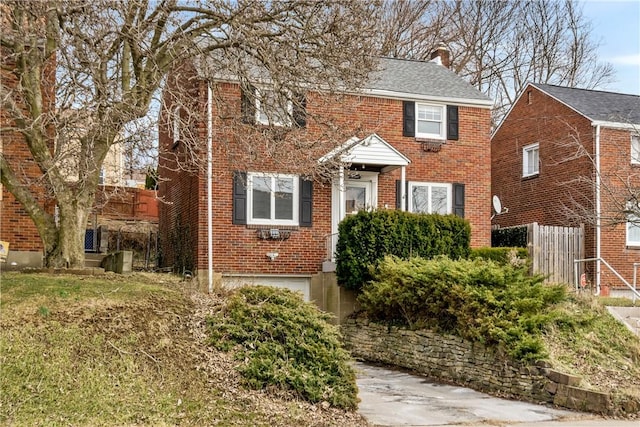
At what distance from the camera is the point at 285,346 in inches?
366

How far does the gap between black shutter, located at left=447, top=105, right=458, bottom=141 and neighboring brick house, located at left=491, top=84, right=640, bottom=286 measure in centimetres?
315

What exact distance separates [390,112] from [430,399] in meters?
10.3

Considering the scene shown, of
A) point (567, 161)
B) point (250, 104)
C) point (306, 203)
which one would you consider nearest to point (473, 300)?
point (250, 104)

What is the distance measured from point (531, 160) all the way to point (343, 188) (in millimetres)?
9922

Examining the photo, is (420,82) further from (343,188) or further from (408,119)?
(343,188)

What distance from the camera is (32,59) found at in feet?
35.1

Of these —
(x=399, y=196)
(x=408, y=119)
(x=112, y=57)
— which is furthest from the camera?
(x=408, y=119)

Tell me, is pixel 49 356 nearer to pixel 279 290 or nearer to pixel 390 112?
pixel 279 290

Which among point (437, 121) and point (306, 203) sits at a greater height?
point (437, 121)

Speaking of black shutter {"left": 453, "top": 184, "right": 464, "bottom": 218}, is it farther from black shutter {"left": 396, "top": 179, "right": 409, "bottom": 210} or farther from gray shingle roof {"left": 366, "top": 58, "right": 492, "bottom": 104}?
gray shingle roof {"left": 366, "top": 58, "right": 492, "bottom": 104}

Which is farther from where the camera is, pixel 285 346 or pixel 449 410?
pixel 449 410

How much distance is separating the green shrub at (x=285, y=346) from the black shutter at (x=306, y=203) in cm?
812

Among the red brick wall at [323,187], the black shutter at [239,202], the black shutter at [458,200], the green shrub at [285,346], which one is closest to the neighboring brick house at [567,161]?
the red brick wall at [323,187]

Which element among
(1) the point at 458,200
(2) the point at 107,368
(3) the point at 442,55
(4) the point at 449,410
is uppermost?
(3) the point at 442,55
